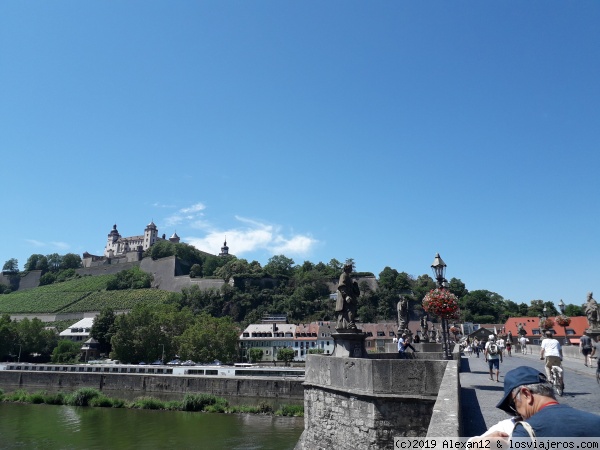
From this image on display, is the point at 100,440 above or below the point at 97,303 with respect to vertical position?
below

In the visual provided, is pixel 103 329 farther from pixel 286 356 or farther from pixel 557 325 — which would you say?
pixel 557 325

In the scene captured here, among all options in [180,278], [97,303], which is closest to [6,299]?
[97,303]

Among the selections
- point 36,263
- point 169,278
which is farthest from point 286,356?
point 36,263

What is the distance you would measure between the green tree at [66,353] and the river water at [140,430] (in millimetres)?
36900

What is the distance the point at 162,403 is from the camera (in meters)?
34.9

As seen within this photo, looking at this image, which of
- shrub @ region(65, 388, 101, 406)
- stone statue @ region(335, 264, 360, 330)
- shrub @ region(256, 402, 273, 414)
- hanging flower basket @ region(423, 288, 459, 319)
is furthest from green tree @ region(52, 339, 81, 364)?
hanging flower basket @ region(423, 288, 459, 319)

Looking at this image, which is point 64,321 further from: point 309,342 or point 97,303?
point 309,342

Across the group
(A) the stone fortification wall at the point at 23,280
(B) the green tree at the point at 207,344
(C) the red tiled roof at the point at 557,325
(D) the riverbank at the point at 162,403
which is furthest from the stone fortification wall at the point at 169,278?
(D) the riverbank at the point at 162,403

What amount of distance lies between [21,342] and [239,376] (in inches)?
1847

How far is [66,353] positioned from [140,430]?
51180 mm

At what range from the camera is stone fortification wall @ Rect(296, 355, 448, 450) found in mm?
10031

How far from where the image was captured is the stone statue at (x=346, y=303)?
1417 cm

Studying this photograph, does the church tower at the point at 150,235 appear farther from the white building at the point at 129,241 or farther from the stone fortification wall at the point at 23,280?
the stone fortification wall at the point at 23,280

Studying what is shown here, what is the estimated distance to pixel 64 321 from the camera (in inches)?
4109
